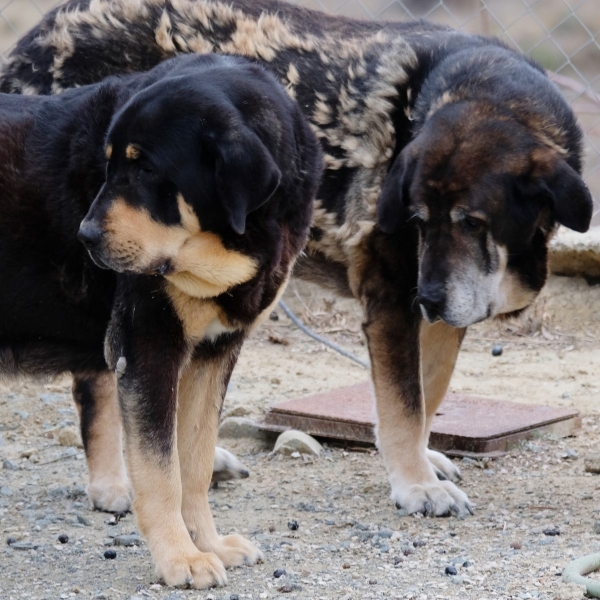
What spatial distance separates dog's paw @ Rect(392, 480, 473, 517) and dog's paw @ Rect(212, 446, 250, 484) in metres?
0.76

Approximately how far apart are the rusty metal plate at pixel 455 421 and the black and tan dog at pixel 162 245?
1572 mm

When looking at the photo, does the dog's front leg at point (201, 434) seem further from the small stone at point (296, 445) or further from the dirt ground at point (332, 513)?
the small stone at point (296, 445)

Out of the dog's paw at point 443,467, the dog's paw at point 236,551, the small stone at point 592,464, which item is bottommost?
the dog's paw at point 443,467

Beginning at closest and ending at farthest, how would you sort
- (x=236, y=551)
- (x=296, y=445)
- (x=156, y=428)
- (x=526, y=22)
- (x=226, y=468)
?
(x=156, y=428)
(x=236, y=551)
(x=226, y=468)
(x=296, y=445)
(x=526, y=22)

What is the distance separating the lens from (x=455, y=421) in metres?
5.39

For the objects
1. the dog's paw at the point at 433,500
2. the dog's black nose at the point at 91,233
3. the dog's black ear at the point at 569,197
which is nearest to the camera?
the dog's black nose at the point at 91,233

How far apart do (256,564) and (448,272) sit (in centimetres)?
131

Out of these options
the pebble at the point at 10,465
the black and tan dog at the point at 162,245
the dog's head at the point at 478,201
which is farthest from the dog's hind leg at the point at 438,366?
the pebble at the point at 10,465

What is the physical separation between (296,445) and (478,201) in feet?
5.59

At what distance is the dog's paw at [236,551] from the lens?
3.68 meters

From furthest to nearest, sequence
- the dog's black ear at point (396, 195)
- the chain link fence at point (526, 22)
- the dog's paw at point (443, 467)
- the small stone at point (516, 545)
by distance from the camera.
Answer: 1. the chain link fence at point (526, 22)
2. the dog's paw at point (443, 467)
3. the dog's black ear at point (396, 195)
4. the small stone at point (516, 545)

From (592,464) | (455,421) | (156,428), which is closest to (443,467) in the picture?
(455,421)

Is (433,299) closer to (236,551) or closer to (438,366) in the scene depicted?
(438,366)

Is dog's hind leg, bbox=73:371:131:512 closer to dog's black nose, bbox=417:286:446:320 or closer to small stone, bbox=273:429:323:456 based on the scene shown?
small stone, bbox=273:429:323:456
